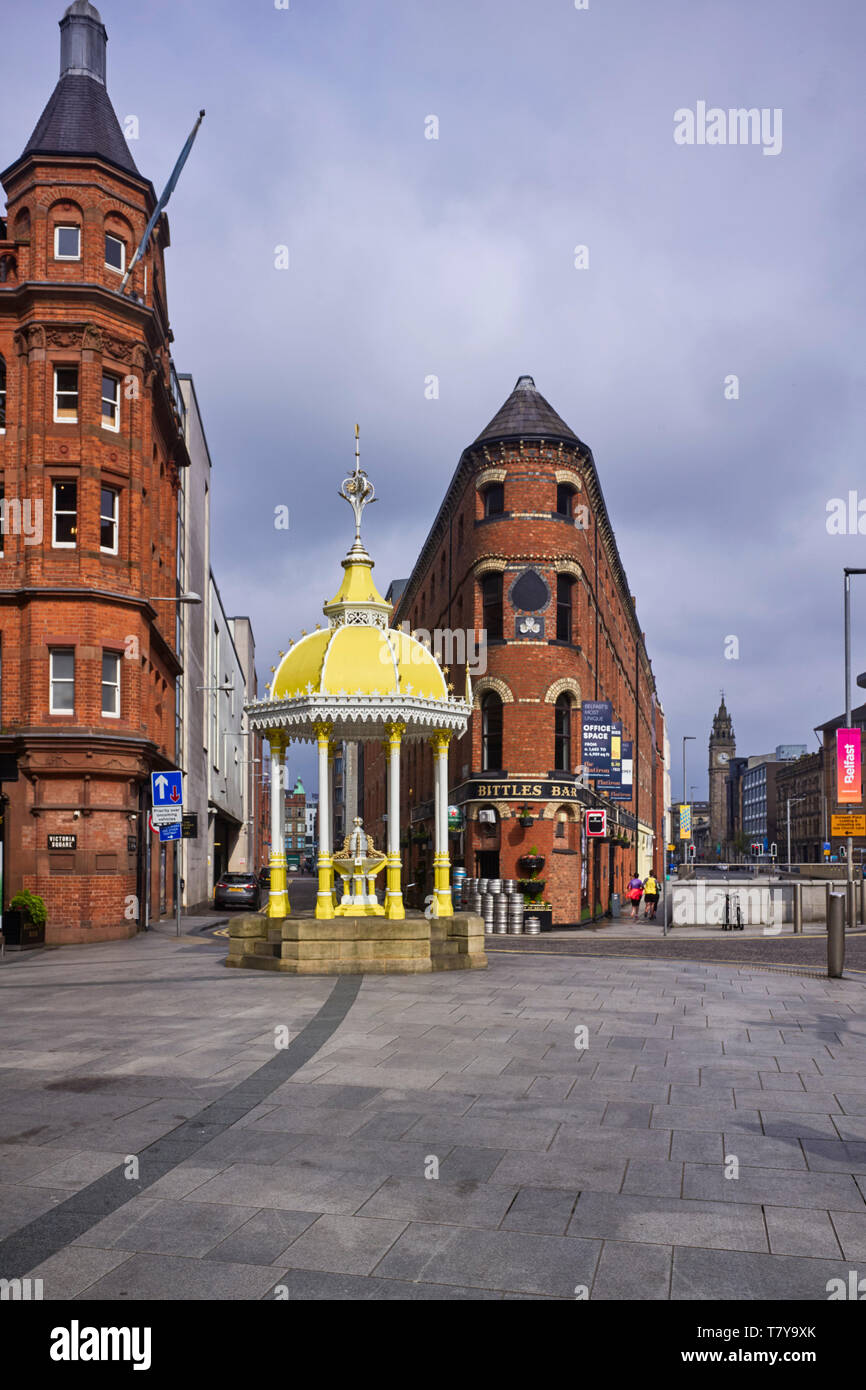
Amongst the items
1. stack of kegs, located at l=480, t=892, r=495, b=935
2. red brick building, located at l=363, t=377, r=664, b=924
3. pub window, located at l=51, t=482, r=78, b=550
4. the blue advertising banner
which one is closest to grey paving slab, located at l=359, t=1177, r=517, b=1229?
pub window, located at l=51, t=482, r=78, b=550

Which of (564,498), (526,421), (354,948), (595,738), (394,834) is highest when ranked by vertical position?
(526,421)

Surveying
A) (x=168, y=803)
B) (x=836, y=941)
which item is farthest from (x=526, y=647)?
(x=836, y=941)

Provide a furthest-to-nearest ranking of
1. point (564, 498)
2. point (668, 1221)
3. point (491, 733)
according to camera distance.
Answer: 1. point (564, 498)
2. point (491, 733)
3. point (668, 1221)

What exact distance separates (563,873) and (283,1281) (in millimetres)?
31268

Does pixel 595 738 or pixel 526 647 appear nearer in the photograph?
pixel 595 738

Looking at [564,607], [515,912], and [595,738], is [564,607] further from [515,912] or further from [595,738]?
[515,912]

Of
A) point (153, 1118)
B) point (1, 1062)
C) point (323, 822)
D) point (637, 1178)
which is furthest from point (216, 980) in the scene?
point (637, 1178)

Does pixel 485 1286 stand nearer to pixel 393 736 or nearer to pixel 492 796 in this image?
pixel 393 736

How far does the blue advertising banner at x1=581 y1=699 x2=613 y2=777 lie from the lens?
35469 millimetres

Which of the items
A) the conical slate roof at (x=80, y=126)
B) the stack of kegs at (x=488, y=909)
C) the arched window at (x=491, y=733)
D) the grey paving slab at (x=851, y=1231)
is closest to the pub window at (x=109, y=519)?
the conical slate roof at (x=80, y=126)

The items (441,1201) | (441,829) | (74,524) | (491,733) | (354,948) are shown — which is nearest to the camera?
(441,1201)

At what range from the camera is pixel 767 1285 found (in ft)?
16.1

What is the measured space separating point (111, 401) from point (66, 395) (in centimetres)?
120

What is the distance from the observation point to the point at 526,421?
3759 centimetres
